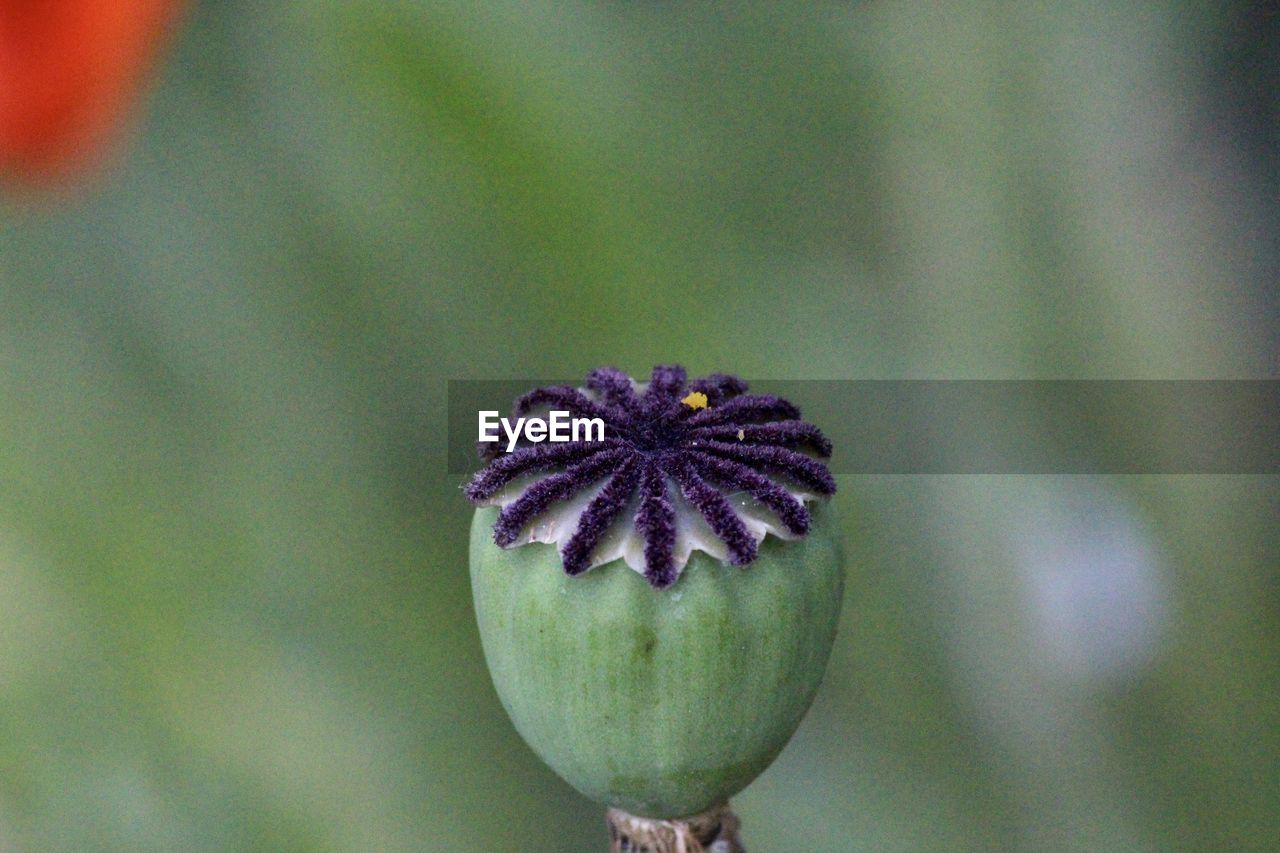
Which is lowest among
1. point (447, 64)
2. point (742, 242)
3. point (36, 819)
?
point (36, 819)

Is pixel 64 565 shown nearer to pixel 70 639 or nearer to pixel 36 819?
pixel 70 639

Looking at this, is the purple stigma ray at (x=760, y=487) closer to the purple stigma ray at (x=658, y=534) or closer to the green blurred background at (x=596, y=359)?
the purple stigma ray at (x=658, y=534)

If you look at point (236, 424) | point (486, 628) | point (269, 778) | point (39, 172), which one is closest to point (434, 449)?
point (236, 424)

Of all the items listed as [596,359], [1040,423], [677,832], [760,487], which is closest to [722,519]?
[760,487]

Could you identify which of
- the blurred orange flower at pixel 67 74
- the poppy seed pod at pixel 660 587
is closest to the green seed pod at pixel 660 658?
the poppy seed pod at pixel 660 587

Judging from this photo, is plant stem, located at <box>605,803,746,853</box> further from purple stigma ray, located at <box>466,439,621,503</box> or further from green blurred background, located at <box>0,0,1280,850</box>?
green blurred background, located at <box>0,0,1280,850</box>

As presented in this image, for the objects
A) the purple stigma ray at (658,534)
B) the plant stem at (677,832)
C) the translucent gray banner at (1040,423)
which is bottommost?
the plant stem at (677,832)
